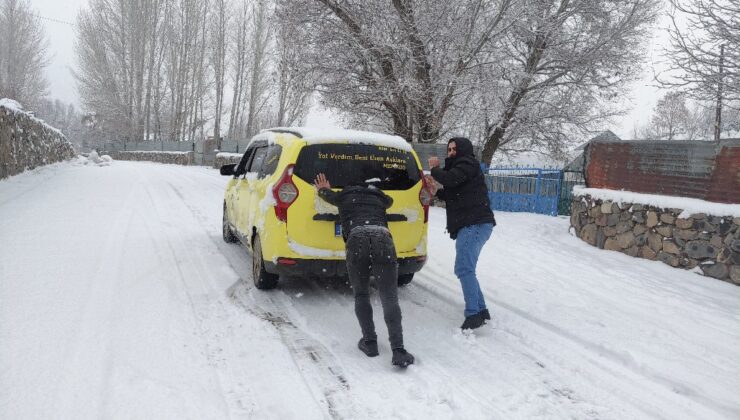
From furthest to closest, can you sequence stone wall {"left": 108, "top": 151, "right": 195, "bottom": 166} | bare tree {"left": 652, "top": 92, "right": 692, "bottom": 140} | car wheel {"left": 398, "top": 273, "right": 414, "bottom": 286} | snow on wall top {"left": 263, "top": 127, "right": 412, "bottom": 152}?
1. bare tree {"left": 652, "top": 92, "right": 692, "bottom": 140}
2. stone wall {"left": 108, "top": 151, "right": 195, "bottom": 166}
3. car wheel {"left": 398, "top": 273, "right": 414, "bottom": 286}
4. snow on wall top {"left": 263, "top": 127, "right": 412, "bottom": 152}

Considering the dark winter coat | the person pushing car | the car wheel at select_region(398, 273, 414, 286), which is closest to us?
the person pushing car

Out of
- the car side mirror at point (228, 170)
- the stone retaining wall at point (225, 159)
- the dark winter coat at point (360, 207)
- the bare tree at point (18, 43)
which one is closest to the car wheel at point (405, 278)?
the dark winter coat at point (360, 207)

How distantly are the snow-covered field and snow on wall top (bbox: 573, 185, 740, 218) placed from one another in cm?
97

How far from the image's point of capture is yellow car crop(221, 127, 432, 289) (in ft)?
15.3

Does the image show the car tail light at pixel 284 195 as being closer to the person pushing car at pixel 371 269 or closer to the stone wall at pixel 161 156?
the person pushing car at pixel 371 269

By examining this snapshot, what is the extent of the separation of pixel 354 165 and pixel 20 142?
13665 millimetres

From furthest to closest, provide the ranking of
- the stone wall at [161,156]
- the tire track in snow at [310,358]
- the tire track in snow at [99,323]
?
1. the stone wall at [161,156]
2. the tire track in snow at [310,358]
3. the tire track in snow at [99,323]

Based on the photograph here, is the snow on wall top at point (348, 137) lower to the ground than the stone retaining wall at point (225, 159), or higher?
lower

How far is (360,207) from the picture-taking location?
3840 mm

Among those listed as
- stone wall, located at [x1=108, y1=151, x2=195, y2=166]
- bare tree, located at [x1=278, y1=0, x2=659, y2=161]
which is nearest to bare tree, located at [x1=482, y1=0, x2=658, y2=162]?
bare tree, located at [x1=278, y1=0, x2=659, y2=161]

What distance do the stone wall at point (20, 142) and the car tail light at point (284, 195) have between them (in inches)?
423

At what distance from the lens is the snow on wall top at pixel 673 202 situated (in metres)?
6.84

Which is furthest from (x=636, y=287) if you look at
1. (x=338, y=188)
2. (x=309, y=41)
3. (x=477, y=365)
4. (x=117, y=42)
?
(x=117, y=42)

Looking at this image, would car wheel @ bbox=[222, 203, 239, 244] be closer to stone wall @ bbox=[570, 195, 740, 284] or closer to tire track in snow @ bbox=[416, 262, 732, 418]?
tire track in snow @ bbox=[416, 262, 732, 418]
